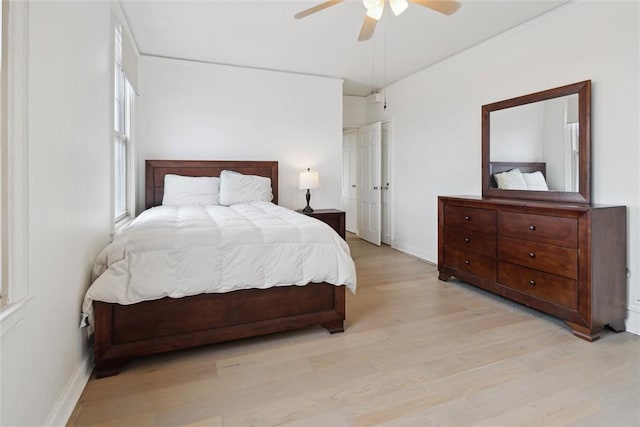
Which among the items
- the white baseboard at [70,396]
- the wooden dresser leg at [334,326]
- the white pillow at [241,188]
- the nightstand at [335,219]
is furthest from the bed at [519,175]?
the white baseboard at [70,396]

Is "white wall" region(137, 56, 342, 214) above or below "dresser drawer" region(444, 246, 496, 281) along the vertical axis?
above

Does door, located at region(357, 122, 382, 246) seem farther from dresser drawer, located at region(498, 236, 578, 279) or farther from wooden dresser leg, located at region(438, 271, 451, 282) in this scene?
dresser drawer, located at region(498, 236, 578, 279)

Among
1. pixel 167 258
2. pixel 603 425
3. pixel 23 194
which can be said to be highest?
pixel 23 194

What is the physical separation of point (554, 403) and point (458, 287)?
1854 millimetres

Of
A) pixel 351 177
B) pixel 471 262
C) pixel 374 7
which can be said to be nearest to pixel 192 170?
pixel 374 7

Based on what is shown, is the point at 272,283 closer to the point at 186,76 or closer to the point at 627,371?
the point at 627,371

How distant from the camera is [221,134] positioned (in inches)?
174

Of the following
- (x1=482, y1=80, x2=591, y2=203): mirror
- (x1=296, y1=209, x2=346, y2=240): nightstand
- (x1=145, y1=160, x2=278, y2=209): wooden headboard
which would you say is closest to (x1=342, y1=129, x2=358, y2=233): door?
(x1=296, y1=209, x2=346, y2=240): nightstand

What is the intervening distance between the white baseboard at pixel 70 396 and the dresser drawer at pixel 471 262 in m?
3.12

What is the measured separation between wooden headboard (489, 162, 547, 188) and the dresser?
16.0 inches

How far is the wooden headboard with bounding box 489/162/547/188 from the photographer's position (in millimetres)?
3031

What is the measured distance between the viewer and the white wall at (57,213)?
124 centimetres

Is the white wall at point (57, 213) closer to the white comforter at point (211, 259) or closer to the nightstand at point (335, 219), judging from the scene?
the white comforter at point (211, 259)

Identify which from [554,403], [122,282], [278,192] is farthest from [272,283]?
[278,192]
